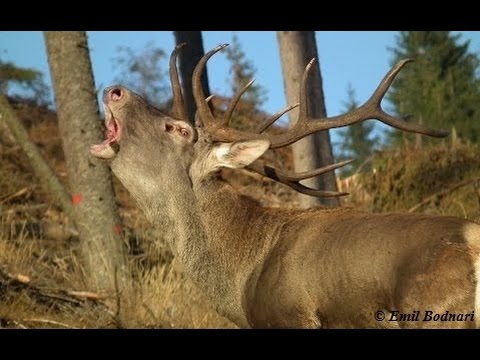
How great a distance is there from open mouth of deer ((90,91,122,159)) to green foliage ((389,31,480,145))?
66.6 feet

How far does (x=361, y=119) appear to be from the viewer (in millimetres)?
7461

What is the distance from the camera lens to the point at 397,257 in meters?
5.82

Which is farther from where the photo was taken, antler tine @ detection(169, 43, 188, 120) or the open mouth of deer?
antler tine @ detection(169, 43, 188, 120)

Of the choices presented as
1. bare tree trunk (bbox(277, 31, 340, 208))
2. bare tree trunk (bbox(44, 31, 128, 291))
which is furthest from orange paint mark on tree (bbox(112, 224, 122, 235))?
bare tree trunk (bbox(277, 31, 340, 208))

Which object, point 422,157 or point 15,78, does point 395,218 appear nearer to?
point 422,157

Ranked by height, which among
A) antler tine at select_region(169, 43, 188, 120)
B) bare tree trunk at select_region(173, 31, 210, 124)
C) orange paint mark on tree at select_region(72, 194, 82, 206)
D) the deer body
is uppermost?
bare tree trunk at select_region(173, 31, 210, 124)

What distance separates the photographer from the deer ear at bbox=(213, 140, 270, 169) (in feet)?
24.0

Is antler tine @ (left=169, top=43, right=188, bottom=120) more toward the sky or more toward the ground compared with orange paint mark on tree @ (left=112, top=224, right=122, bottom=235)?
more toward the sky

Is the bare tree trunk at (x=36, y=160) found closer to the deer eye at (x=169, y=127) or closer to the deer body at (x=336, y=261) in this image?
the deer eye at (x=169, y=127)

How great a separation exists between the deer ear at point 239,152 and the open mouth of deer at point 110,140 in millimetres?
793

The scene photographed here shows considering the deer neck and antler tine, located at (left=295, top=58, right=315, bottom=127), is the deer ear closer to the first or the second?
the deer neck

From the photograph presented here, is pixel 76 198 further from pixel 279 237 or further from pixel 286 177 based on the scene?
pixel 279 237

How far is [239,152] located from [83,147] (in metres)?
3.44
